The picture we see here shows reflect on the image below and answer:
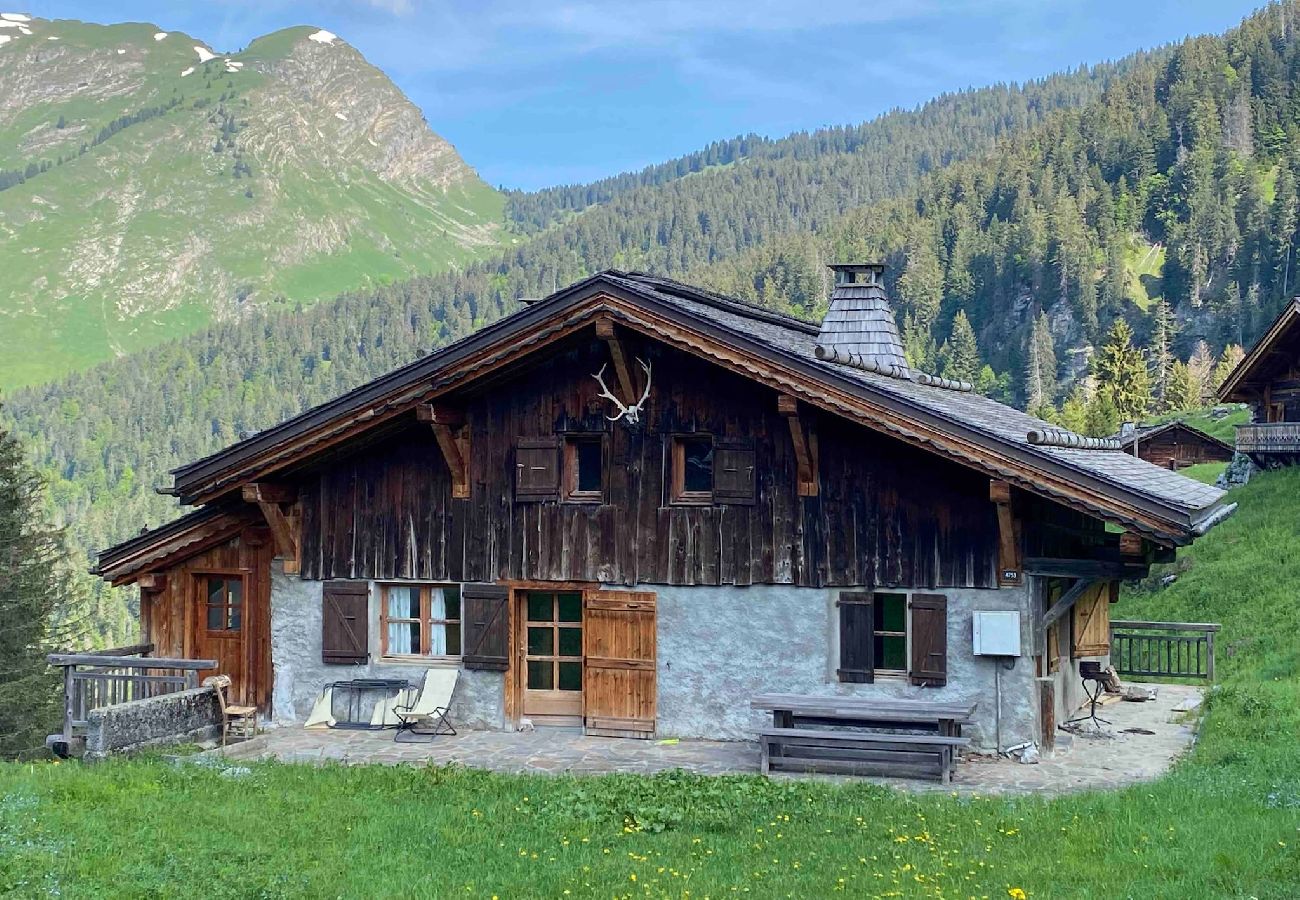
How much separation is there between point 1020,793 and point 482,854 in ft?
19.9

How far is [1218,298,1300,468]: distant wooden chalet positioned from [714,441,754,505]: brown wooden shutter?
2509 centimetres

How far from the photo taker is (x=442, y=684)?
17922 millimetres

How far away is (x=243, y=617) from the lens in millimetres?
19031

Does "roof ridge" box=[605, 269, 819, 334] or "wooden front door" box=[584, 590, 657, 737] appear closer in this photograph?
"wooden front door" box=[584, 590, 657, 737]

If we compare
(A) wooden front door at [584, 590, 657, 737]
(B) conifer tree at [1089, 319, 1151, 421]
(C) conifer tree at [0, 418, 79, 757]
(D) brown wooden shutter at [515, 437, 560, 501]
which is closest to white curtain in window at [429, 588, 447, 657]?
(D) brown wooden shutter at [515, 437, 560, 501]

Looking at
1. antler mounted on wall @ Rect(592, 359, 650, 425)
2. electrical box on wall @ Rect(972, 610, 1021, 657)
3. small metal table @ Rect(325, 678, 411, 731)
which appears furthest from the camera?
small metal table @ Rect(325, 678, 411, 731)

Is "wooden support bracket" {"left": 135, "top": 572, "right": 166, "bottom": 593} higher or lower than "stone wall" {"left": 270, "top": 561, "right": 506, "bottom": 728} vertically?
higher

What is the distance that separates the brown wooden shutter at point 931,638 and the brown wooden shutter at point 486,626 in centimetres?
552

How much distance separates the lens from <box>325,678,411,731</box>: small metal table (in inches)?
714

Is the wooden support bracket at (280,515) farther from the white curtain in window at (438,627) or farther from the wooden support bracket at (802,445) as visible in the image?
the wooden support bracket at (802,445)

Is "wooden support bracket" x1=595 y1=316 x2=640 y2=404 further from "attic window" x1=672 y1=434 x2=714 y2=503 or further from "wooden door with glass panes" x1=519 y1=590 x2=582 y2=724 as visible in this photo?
"wooden door with glass panes" x1=519 y1=590 x2=582 y2=724

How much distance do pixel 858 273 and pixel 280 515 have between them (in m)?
9.78

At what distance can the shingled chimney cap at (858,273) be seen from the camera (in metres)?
20.2

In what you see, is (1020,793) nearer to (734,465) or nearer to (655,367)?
(734,465)
